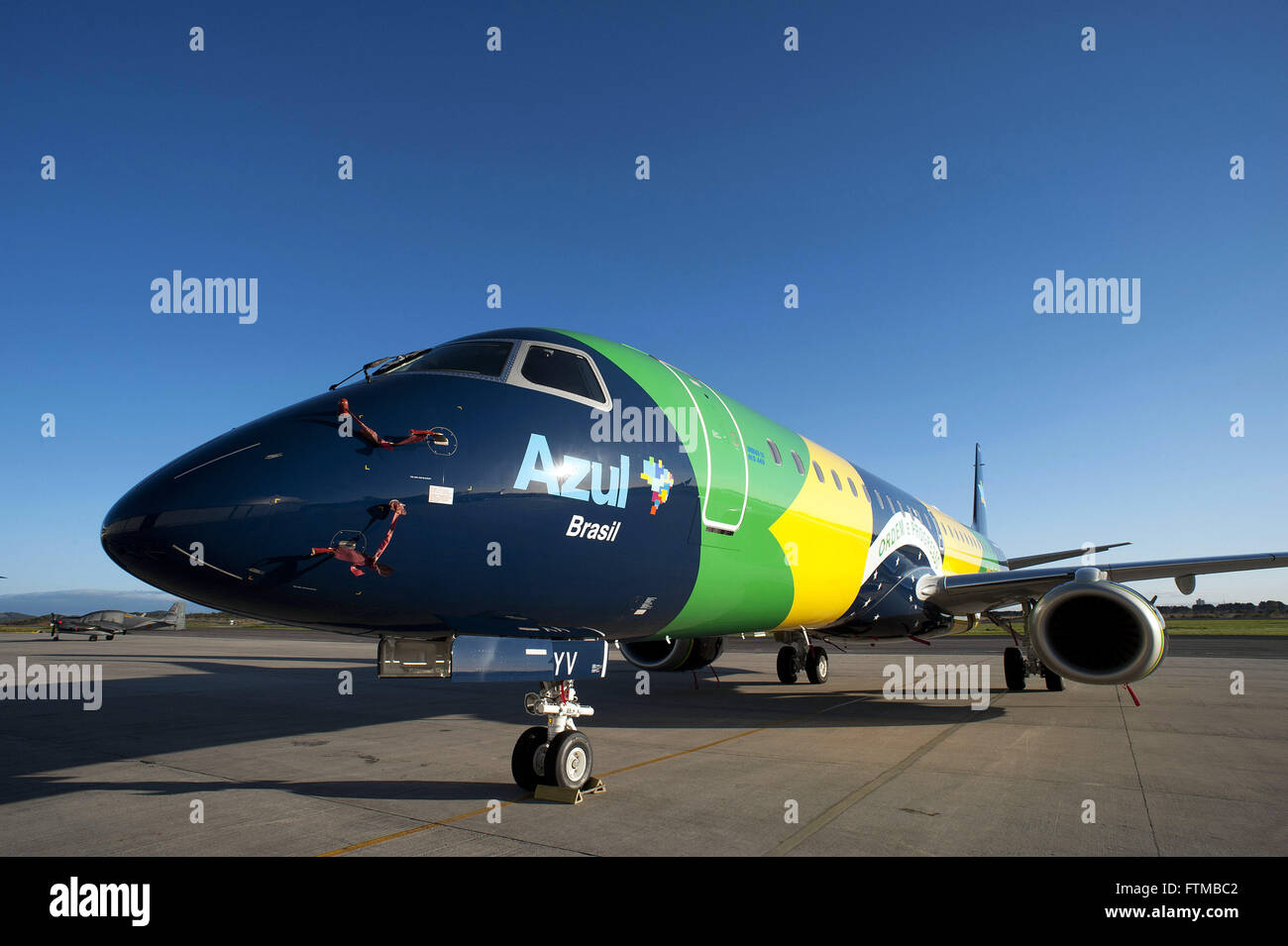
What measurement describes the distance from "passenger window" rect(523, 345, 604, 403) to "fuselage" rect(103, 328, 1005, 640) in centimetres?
2

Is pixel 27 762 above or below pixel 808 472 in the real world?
below

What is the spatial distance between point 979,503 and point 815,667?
14410 mm

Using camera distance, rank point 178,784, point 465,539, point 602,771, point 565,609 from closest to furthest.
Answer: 1. point 465,539
2. point 565,609
3. point 178,784
4. point 602,771

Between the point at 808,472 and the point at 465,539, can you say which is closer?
the point at 465,539

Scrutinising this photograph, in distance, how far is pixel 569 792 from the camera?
18.3 ft

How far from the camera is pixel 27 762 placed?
733 centimetres

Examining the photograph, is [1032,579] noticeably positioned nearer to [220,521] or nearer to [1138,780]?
[1138,780]

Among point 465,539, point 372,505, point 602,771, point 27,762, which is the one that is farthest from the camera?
point 27,762

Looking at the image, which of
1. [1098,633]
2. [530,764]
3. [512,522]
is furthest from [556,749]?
[1098,633]

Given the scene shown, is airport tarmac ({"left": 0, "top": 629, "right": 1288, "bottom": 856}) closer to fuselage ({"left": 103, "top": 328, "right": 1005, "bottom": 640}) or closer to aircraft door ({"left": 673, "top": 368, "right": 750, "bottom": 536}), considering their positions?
fuselage ({"left": 103, "top": 328, "right": 1005, "bottom": 640})

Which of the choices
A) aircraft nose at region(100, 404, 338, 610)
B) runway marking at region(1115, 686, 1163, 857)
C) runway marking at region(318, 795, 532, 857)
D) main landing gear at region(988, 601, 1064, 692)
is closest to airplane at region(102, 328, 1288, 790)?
aircraft nose at region(100, 404, 338, 610)
